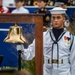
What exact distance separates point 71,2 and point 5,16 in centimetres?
796

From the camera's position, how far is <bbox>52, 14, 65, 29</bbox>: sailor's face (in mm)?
6328

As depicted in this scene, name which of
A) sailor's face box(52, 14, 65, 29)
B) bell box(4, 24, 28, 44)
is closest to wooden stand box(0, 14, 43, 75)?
bell box(4, 24, 28, 44)

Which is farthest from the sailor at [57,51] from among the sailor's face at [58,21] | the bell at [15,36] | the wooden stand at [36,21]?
the bell at [15,36]

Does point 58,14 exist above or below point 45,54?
above

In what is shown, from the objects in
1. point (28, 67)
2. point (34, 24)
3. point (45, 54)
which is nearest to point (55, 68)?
point (45, 54)

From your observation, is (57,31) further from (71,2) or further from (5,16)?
(71,2)

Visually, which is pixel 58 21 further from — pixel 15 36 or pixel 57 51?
pixel 15 36

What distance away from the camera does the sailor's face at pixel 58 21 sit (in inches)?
249

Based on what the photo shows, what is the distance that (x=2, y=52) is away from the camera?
334 inches

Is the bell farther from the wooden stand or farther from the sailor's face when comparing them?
the sailor's face

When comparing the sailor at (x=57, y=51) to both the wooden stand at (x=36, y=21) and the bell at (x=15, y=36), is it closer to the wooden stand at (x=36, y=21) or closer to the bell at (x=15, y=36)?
the wooden stand at (x=36, y=21)

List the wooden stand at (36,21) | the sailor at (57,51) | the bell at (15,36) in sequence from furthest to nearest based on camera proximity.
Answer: the sailor at (57,51) → the wooden stand at (36,21) → the bell at (15,36)

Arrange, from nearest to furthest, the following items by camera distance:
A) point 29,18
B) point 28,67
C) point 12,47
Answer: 1. point 29,18
2. point 28,67
3. point 12,47

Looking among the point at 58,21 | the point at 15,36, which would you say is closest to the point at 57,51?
the point at 58,21
